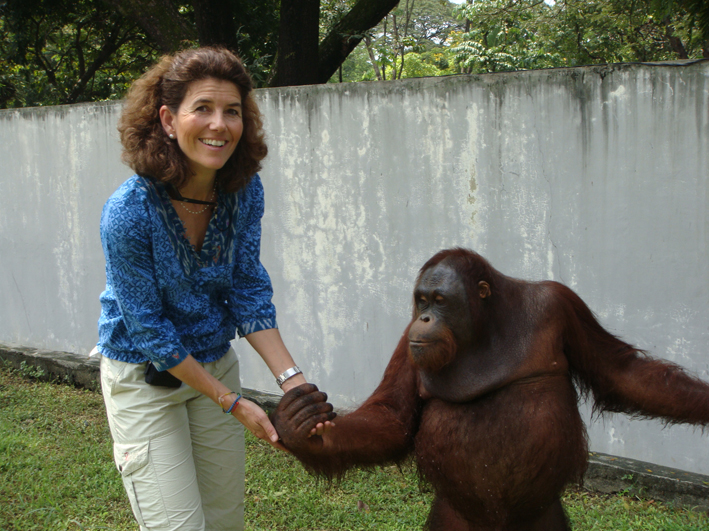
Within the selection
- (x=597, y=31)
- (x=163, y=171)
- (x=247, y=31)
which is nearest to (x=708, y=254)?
(x=163, y=171)

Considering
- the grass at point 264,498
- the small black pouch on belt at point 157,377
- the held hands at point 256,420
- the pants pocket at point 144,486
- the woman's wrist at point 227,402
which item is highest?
the small black pouch on belt at point 157,377

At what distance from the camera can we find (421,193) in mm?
3959

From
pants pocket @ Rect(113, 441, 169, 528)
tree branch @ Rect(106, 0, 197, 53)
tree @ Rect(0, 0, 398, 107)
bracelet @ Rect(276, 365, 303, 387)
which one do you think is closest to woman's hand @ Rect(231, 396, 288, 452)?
bracelet @ Rect(276, 365, 303, 387)

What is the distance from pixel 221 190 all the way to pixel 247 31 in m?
6.81

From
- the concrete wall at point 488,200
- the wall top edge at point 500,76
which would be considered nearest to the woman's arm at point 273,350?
the concrete wall at point 488,200

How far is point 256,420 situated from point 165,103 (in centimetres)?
100

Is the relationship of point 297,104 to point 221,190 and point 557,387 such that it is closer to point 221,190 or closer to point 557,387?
point 221,190

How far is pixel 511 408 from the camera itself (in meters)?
2.01

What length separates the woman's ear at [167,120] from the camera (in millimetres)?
2080

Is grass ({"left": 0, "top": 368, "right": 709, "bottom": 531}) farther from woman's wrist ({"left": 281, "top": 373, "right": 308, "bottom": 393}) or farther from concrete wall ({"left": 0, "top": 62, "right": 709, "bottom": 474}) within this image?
woman's wrist ({"left": 281, "top": 373, "right": 308, "bottom": 393})

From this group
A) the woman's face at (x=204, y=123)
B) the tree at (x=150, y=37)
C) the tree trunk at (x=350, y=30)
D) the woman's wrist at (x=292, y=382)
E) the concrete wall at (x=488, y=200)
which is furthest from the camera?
the tree trunk at (x=350, y=30)

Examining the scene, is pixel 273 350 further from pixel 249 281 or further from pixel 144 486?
pixel 144 486

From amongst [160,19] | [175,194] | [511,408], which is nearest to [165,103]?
[175,194]

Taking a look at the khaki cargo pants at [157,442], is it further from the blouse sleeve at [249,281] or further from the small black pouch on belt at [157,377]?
the blouse sleeve at [249,281]
